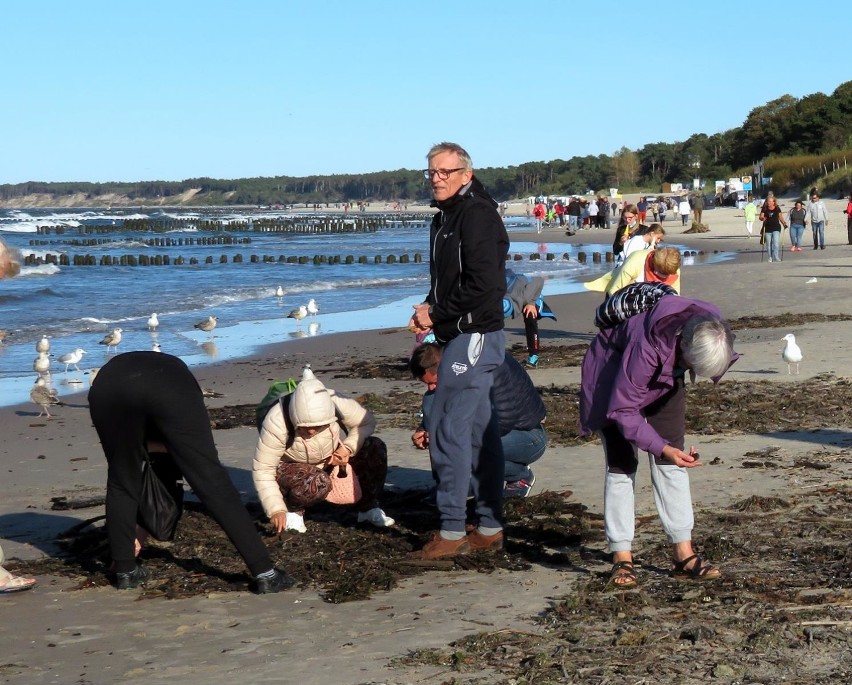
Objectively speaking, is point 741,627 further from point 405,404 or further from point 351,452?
point 405,404

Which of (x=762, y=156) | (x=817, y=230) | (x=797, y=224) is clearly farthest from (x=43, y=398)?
(x=762, y=156)

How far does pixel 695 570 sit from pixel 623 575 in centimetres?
32

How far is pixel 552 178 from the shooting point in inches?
6511

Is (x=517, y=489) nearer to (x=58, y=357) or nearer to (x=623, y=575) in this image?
(x=623, y=575)

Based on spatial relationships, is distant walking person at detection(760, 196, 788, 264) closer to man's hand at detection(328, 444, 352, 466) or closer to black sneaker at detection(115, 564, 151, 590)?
man's hand at detection(328, 444, 352, 466)

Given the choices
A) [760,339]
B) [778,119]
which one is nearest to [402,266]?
[760,339]

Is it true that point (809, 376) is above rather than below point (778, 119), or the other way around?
below

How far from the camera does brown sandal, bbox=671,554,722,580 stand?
5.18 metres

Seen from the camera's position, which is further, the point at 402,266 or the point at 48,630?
the point at 402,266

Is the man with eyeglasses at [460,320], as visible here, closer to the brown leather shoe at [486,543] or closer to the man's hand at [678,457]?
the brown leather shoe at [486,543]

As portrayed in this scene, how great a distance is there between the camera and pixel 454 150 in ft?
19.2

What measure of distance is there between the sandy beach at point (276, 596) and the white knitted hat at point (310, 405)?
99 cm

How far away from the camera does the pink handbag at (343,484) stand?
656 centimetres

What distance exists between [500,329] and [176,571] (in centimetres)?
201
